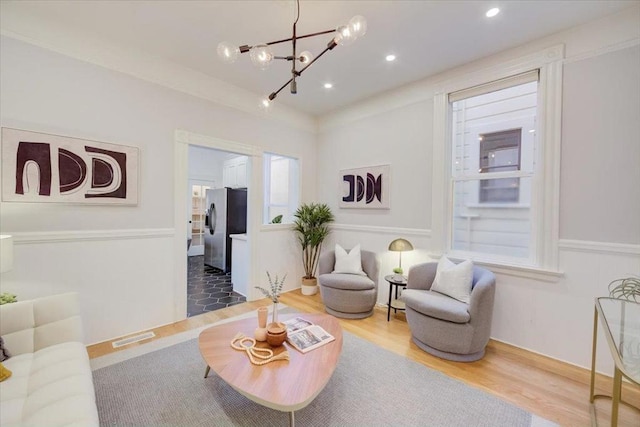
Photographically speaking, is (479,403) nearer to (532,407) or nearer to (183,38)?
(532,407)

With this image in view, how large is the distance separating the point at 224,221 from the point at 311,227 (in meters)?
2.13

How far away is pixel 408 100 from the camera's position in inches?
143

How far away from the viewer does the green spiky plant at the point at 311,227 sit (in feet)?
14.7

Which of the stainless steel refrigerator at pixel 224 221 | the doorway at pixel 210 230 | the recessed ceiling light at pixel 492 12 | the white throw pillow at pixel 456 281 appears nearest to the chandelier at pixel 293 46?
the recessed ceiling light at pixel 492 12

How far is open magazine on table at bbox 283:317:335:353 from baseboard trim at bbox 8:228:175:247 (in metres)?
1.92

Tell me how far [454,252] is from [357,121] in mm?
2443

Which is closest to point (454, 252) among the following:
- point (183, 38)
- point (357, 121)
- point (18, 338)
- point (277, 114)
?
point (357, 121)

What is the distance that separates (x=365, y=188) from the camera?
4113 mm

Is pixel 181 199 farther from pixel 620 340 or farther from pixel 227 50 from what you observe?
pixel 620 340

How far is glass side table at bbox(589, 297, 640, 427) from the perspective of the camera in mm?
1287

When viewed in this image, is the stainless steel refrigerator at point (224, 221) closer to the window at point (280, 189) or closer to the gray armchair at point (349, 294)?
the window at point (280, 189)

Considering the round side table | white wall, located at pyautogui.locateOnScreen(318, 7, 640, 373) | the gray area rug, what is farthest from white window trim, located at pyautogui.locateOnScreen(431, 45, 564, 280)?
the gray area rug

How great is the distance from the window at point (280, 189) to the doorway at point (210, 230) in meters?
0.54

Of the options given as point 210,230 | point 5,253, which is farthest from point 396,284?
point 210,230
